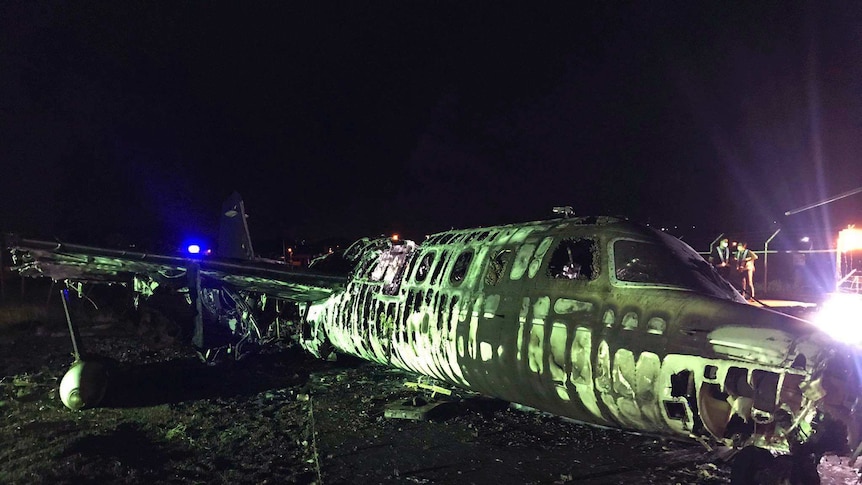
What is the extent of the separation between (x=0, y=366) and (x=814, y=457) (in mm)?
16050

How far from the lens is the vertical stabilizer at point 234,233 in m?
18.4

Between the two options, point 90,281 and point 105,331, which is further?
point 105,331

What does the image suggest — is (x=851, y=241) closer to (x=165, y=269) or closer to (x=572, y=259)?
(x=572, y=259)

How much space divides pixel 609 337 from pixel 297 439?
475 centimetres

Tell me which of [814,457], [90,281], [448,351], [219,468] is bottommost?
[219,468]

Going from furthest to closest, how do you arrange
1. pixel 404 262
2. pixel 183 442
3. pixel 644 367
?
pixel 404 262, pixel 183 442, pixel 644 367

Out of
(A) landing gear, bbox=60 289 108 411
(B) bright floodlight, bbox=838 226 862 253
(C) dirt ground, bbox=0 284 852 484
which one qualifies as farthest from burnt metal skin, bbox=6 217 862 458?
(B) bright floodlight, bbox=838 226 862 253

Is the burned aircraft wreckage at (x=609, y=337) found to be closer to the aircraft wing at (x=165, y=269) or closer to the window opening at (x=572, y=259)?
the window opening at (x=572, y=259)

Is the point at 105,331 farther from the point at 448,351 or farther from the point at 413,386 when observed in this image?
the point at 448,351

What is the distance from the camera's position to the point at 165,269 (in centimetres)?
1269

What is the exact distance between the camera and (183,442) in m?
7.77

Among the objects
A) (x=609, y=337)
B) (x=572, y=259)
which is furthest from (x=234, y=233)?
(x=609, y=337)

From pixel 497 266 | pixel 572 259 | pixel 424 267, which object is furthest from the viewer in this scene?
pixel 424 267

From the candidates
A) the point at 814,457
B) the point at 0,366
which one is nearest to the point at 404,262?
the point at 814,457
